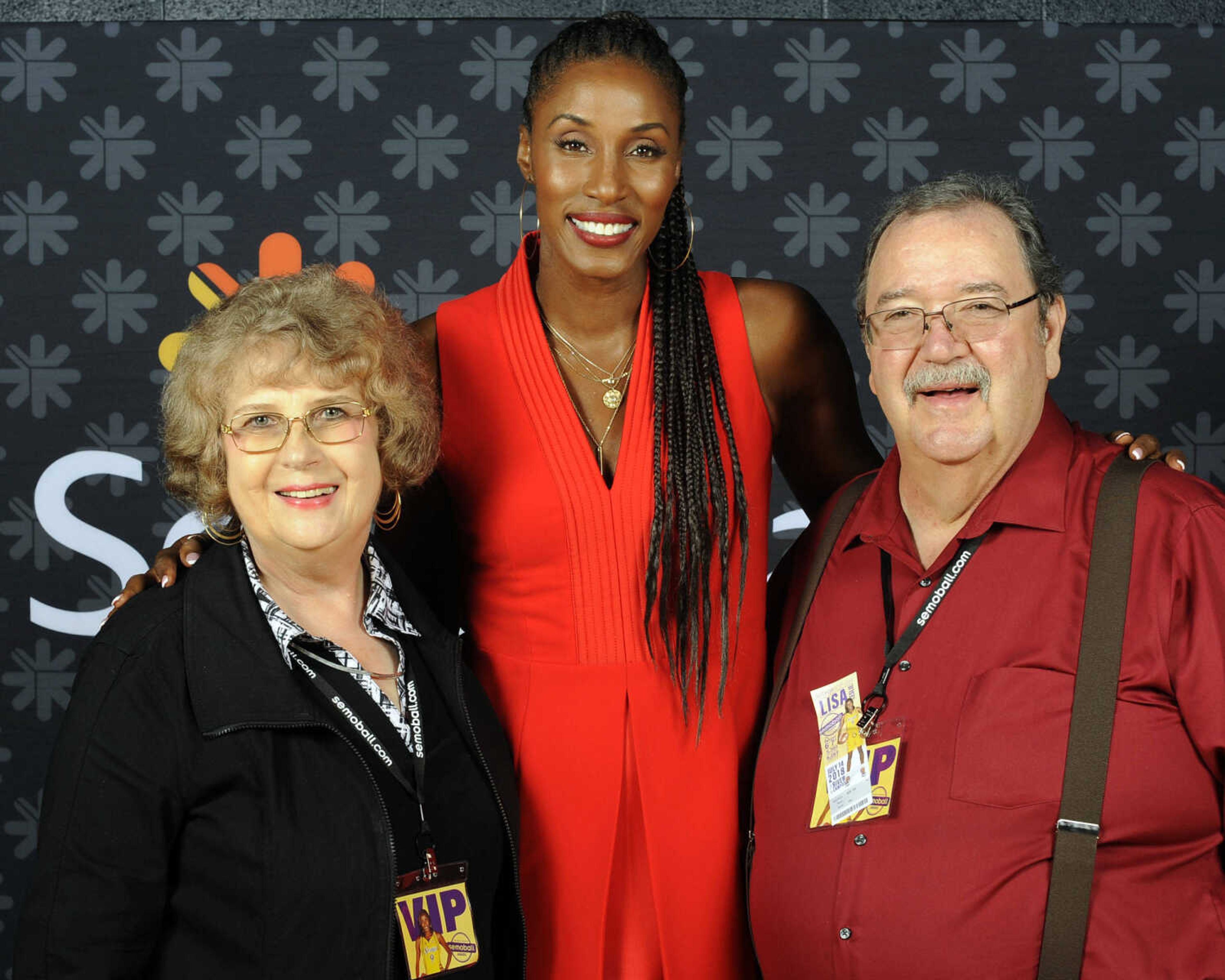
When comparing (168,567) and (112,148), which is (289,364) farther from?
(112,148)

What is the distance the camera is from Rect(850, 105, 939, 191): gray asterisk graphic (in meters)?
3.12

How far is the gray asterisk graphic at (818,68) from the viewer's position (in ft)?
10.2

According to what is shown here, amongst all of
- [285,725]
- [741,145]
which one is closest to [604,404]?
[285,725]

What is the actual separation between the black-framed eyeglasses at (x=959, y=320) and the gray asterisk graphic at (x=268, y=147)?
1.84 metres

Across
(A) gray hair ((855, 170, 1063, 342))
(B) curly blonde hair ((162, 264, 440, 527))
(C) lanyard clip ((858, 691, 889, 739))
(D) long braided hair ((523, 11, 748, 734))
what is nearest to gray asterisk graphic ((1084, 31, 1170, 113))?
(A) gray hair ((855, 170, 1063, 342))

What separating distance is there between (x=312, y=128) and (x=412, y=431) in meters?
1.65

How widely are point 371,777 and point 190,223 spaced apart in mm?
2035

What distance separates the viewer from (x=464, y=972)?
1585 millimetres

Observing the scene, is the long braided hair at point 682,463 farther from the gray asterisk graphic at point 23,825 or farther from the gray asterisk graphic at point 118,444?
the gray asterisk graphic at point 23,825

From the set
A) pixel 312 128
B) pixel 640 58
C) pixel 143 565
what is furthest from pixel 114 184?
pixel 640 58

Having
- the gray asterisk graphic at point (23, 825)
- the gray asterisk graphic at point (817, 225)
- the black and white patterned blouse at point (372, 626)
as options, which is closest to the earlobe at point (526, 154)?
the black and white patterned blouse at point (372, 626)

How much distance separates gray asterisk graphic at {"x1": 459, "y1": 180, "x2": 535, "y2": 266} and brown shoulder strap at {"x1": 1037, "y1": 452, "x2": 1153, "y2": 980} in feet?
6.22

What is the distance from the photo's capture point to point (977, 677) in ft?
5.32

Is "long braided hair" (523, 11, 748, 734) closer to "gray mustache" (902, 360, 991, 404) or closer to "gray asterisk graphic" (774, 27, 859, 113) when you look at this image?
"gray mustache" (902, 360, 991, 404)
